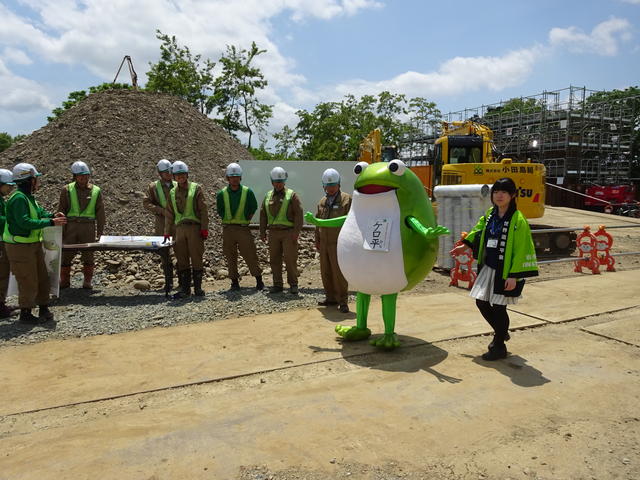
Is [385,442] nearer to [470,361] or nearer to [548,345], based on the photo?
[470,361]

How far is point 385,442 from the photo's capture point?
10.5 feet

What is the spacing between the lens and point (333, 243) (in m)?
6.46

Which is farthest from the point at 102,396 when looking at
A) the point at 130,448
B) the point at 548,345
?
the point at 548,345

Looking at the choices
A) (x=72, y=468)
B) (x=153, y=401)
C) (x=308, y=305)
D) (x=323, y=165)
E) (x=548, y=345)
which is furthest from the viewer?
(x=323, y=165)

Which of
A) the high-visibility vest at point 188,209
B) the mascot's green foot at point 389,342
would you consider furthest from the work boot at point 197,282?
the mascot's green foot at point 389,342

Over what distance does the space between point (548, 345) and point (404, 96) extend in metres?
28.3

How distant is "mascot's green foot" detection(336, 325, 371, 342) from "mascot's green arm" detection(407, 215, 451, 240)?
132 centimetres

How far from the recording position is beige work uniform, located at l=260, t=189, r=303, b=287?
7344 millimetres

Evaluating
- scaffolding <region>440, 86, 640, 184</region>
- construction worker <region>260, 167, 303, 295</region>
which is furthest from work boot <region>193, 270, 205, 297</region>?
scaffolding <region>440, 86, 640, 184</region>

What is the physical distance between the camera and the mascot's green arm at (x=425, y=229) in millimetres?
4391

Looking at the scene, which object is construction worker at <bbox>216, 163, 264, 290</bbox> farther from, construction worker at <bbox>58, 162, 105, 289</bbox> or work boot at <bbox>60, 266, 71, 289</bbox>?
work boot at <bbox>60, 266, 71, 289</bbox>

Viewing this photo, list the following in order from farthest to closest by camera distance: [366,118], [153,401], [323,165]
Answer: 1. [366,118]
2. [323,165]
3. [153,401]

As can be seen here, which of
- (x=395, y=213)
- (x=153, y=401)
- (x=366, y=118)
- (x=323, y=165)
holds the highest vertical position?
(x=366, y=118)

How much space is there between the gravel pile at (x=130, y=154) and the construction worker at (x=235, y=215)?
1.96 m
